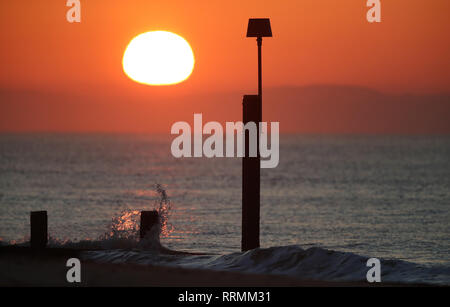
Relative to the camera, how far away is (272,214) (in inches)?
1592

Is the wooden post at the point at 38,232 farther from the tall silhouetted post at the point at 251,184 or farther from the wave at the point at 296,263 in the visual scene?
the tall silhouetted post at the point at 251,184

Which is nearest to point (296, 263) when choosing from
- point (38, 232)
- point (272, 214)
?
point (38, 232)

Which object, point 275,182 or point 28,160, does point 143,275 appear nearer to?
point 275,182

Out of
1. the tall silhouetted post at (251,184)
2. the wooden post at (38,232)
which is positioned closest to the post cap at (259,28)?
the tall silhouetted post at (251,184)

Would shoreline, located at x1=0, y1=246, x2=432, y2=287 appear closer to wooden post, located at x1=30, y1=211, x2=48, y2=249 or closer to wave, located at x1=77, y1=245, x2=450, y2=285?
wave, located at x1=77, y1=245, x2=450, y2=285

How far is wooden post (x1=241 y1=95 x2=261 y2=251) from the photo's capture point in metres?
16.8

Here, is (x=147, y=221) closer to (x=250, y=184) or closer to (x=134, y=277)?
(x=250, y=184)

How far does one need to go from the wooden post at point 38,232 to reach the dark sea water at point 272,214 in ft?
4.91

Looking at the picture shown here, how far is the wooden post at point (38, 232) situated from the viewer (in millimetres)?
16391

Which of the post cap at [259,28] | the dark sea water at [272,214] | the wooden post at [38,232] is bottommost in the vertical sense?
the dark sea water at [272,214]

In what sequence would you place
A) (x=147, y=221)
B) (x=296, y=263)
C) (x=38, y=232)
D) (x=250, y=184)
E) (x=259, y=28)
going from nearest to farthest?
1. (x=296, y=263)
2. (x=38, y=232)
3. (x=250, y=184)
4. (x=147, y=221)
5. (x=259, y=28)

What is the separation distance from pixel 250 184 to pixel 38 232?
4.56 meters
